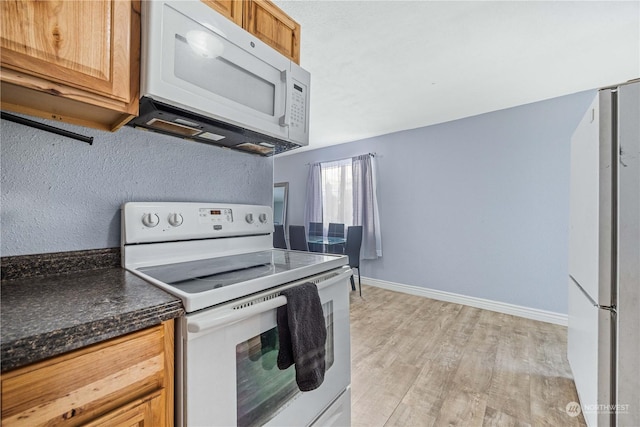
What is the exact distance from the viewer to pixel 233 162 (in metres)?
1.57

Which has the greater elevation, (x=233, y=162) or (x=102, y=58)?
(x=102, y=58)

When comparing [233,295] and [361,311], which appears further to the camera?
[361,311]

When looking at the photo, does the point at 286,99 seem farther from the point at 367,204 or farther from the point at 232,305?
the point at 367,204

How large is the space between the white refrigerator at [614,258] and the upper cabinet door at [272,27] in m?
1.48

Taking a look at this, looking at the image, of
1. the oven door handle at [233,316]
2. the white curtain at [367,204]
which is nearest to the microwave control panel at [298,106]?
the oven door handle at [233,316]

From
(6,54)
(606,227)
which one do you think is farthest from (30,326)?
(606,227)

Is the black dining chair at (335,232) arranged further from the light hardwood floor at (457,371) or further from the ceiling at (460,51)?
the ceiling at (460,51)

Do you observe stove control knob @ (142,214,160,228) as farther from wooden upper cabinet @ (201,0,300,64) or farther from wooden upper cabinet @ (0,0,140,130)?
wooden upper cabinet @ (201,0,300,64)

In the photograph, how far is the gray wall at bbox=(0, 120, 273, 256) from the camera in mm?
920

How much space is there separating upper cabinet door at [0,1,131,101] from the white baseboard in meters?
3.68

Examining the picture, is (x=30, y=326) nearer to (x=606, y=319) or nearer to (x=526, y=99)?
(x=606, y=319)

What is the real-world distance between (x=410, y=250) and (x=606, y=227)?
2750mm

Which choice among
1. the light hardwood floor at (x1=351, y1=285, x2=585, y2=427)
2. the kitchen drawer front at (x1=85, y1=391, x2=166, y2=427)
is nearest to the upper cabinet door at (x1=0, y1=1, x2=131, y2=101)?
the kitchen drawer front at (x1=85, y1=391, x2=166, y2=427)

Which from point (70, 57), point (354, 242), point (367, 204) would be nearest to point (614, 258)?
point (70, 57)
